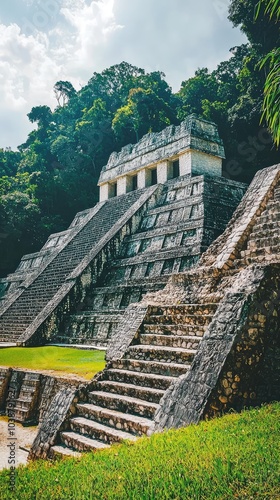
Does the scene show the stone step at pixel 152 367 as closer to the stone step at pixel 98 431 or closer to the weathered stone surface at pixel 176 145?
the stone step at pixel 98 431

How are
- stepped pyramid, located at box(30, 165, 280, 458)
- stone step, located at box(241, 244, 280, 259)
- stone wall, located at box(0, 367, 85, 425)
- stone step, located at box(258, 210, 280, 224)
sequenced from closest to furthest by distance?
1. stepped pyramid, located at box(30, 165, 280, 458)
2. stone step, located at box(241, 244, 280, 259)
3. stone wall, located at box(0, 367, 85, 425)
4. stone step, located at box(258, 210, 280, 224)

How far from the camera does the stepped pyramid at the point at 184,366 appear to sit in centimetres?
438

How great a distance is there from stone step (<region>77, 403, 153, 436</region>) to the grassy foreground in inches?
34.8

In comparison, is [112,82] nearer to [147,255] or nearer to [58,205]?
[58,205]

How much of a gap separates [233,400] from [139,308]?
3.30 meters

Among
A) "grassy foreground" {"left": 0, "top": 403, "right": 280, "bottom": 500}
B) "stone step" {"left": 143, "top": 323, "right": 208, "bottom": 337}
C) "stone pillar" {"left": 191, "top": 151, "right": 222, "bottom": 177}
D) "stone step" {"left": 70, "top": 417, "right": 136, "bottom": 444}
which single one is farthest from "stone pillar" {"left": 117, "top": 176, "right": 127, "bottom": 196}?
"grassy foreground" {"left": 0, "top": 403, "right": 280, "bottom": 500}

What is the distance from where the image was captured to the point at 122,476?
9.15ft

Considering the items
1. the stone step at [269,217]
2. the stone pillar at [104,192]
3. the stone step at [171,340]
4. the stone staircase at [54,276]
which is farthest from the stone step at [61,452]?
the stone pillar at [104,192]

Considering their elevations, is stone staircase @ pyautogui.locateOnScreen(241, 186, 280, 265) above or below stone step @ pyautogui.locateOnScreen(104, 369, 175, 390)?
above

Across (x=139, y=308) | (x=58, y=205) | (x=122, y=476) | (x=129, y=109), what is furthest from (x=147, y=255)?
(x=129, y=109)

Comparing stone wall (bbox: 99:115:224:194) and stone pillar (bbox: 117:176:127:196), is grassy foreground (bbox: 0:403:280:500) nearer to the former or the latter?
stone wall (bbox: 99:115:224:194)

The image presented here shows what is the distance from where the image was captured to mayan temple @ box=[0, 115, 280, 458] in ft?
15.0

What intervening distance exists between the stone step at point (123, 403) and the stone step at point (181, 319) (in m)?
1.59

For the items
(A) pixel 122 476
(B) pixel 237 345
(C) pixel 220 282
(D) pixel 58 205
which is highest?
(D) pixel 58 205
